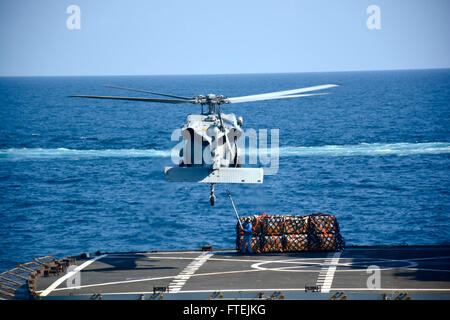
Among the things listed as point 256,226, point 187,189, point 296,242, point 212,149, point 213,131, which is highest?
point 213,131

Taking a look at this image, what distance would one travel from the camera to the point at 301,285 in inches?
1409

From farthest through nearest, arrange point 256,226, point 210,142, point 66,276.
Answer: point 256,226 < point 66,276 < point 210,142

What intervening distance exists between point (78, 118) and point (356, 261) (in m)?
135

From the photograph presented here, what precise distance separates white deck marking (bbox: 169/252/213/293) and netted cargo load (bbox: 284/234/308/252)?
545 centimetres

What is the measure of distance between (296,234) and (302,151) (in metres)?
64.9

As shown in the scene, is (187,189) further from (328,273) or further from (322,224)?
(328,273)

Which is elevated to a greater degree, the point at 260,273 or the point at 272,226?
the point at 272,226

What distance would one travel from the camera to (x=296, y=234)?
4334 centimetres

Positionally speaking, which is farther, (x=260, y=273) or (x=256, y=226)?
(x=256, y=226)

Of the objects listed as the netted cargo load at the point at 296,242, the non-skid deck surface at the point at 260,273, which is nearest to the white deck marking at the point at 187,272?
the non-skid deck surface at the point at 260,273

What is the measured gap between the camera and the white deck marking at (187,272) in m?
36.1

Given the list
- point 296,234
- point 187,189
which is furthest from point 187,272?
point 187,189

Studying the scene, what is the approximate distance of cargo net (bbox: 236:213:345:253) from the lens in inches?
1693

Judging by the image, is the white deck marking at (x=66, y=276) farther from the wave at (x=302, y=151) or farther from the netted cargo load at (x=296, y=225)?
the wave at (x=302, y=151)
